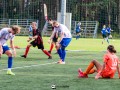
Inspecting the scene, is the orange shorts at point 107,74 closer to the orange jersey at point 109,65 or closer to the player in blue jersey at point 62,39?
the orange jersey at point 109,65

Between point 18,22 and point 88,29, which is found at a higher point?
point 18,22

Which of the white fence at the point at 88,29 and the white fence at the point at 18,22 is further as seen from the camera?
the white fence at the point at 18,22

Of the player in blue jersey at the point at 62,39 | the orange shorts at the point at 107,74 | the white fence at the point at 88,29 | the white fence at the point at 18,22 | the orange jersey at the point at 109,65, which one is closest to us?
the orange jersey at the point at 109,65

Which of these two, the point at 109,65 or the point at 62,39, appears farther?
the point at 62,39

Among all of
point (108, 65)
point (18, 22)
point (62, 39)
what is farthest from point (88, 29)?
point (108, 65)

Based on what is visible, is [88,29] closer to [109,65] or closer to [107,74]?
[107,74]

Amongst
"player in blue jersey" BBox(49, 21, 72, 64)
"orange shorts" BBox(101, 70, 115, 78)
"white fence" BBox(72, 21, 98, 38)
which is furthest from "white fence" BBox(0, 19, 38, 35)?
"orange shorts" BBox(101, 70, 115, 78)

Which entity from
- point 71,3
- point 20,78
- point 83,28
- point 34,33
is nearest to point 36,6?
point 71,3

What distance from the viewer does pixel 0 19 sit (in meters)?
66.2

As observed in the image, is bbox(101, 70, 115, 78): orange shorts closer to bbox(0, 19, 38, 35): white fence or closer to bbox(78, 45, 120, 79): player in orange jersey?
bbox(78, 45, 120, 79): player in orange jersey

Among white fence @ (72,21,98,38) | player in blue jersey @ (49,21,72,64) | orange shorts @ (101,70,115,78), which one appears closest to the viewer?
orange shorts @ (101,70,115,78)

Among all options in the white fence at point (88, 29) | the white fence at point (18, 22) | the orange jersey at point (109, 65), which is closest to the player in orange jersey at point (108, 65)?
the orange jersey at point (109, 65)

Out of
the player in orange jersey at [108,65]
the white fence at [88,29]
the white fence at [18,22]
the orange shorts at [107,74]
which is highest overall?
the player in orange jersey at [108,65]

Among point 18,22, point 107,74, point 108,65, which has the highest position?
point 108,65
